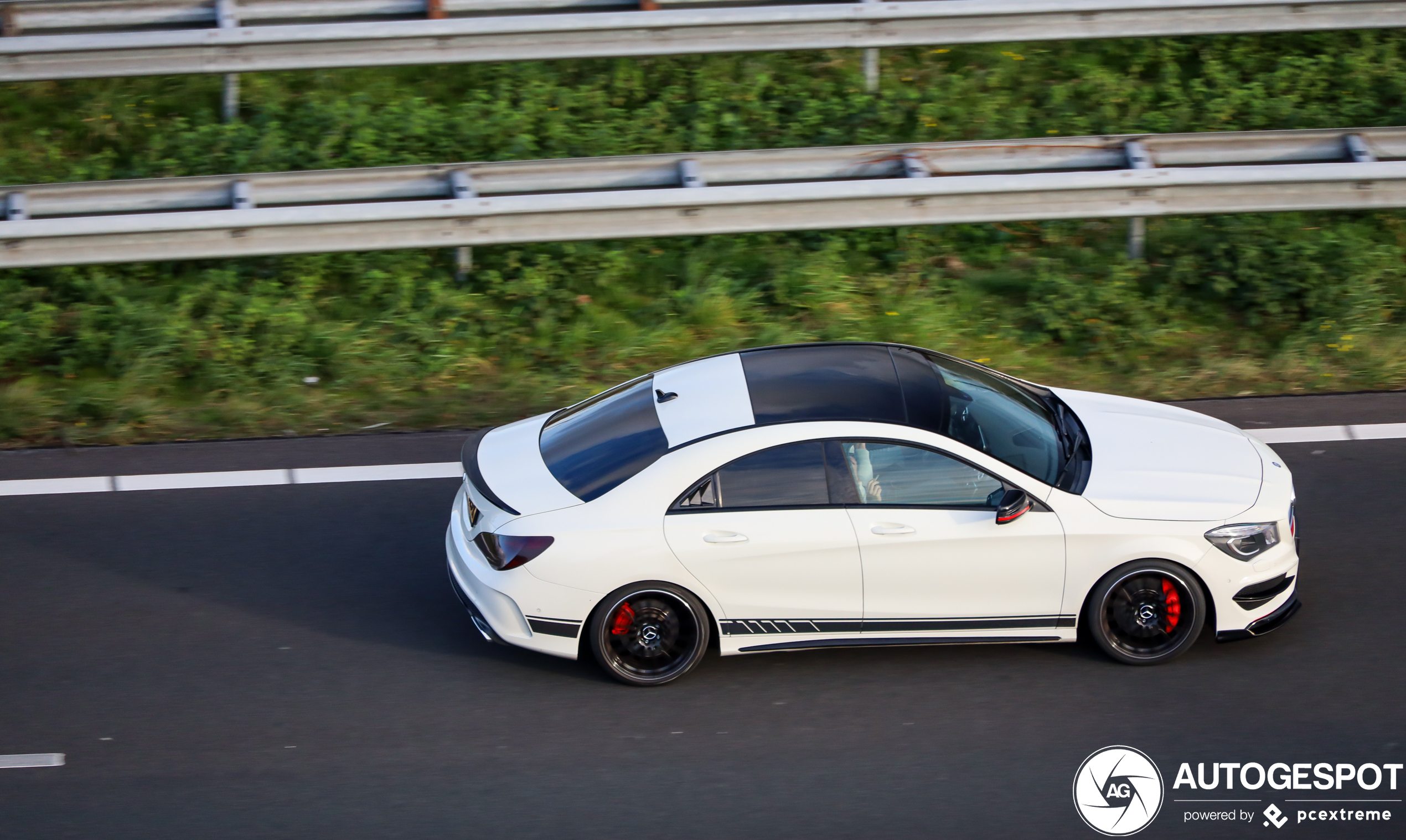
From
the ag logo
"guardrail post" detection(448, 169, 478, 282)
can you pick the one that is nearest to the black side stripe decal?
the ag logo

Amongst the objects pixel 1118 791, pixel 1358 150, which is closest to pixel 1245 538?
pixel 1118 791

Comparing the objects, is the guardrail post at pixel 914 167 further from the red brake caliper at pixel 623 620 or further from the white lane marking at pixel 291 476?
the red brake caliper at pixel 623 620

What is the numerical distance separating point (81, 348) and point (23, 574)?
2.74 m

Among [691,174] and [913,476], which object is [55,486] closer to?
[691,174]

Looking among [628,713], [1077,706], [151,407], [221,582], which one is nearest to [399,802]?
[628,713]

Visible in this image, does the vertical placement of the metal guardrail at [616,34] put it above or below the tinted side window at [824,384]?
above

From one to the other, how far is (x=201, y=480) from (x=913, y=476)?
181 inches

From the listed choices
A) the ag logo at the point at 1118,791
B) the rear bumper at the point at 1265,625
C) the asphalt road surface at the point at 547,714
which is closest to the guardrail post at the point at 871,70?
the asphalt road surface at the point at 547,714

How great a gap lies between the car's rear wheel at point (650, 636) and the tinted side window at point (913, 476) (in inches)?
36.6

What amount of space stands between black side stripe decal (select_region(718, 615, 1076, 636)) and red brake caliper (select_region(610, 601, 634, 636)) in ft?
1.32

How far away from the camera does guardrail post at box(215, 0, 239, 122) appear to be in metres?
11.0

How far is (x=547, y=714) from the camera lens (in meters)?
5.93

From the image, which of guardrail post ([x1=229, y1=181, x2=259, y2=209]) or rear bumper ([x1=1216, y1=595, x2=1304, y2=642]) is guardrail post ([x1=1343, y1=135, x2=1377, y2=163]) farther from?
guardrail post ([x1=229, y1=181, x2=259, y2=209])

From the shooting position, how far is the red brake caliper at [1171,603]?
19.6 ft
